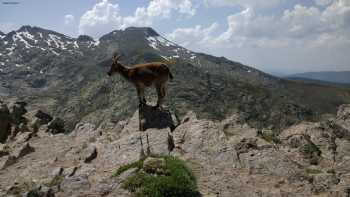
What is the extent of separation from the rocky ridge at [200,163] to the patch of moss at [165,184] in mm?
505

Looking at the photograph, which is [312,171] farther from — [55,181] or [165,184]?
[55,181]

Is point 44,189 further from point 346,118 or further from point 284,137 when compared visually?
point 346,118

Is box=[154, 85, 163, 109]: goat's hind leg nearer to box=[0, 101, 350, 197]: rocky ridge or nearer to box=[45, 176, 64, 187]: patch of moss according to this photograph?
box=[0, 101, 350, 197]: rocky ridge

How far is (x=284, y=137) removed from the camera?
28750 millimetres

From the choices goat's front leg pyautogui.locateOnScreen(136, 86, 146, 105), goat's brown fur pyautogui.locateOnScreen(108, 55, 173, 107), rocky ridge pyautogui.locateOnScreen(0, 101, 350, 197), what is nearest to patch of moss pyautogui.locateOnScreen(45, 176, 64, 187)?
rocky ridge pyautogui.locateOnScreen(0, 101, 350, 197)

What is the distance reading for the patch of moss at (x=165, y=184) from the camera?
1491 cm

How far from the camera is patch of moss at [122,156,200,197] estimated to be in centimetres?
1491

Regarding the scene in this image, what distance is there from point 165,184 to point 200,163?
462 cm

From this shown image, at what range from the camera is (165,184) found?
594 inches

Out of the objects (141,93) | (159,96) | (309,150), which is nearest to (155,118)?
(159,96)

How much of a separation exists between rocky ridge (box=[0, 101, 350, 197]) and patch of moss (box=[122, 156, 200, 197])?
19.9 inches

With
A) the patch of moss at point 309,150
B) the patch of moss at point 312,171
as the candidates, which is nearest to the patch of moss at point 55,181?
the patch of moss at point 312,171

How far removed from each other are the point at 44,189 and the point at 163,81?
11131 mm

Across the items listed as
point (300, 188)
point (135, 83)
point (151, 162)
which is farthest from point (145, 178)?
point (135, 83)
